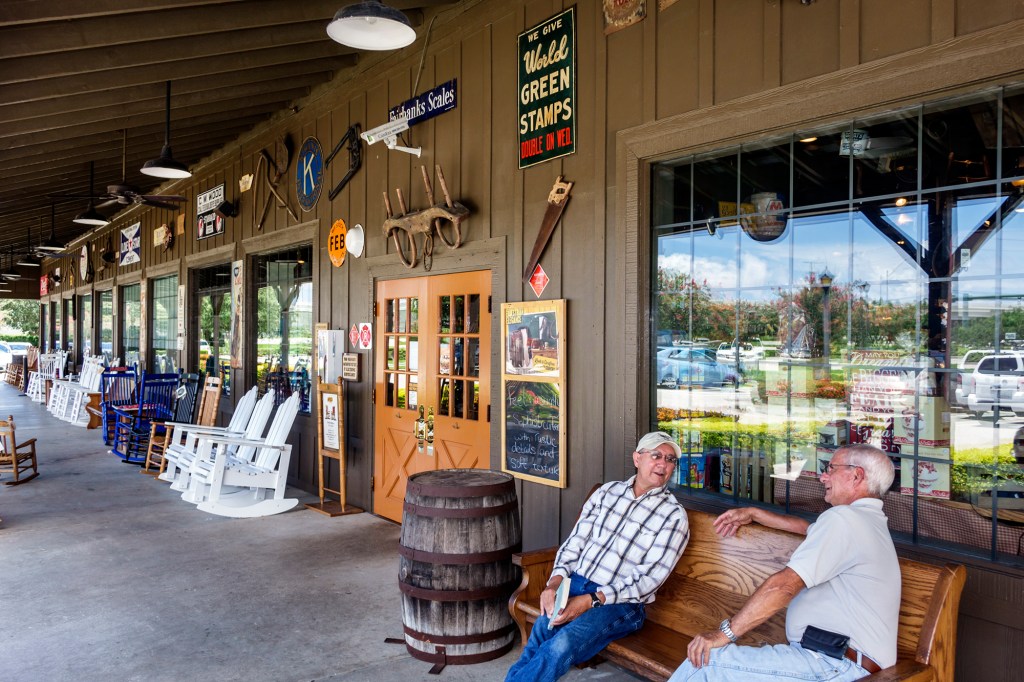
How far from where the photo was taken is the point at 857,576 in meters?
2.17

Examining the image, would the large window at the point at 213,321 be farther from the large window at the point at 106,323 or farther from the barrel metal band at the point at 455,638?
the barrel metal band at the point at 455,638

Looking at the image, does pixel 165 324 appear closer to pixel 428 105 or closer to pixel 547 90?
pixel 428 105

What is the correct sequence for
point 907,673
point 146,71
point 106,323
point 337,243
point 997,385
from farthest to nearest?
point 106,323 < point 337,243 < point 146,71 < point 997,385 < point 907,673

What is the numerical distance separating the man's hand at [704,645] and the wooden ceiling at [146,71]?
445cm

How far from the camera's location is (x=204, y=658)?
11.1 ft

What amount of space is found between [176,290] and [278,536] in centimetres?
712

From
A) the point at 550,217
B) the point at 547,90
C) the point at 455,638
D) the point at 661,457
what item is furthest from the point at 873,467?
the point at 547,90

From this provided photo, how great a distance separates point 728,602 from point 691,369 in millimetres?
1201

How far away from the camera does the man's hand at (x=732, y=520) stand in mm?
2816

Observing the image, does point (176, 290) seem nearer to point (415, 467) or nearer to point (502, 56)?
point (415, 467)

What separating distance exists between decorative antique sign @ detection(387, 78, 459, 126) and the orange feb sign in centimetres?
116

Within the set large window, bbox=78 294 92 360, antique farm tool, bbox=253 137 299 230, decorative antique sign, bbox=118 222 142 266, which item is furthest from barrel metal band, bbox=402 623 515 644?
large window, bbox=78 294 92 360

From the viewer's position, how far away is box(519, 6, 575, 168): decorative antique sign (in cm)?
416

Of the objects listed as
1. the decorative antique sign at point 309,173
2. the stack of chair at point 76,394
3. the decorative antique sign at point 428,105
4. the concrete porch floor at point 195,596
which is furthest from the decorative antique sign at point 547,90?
the stack of chair at point 76,394
